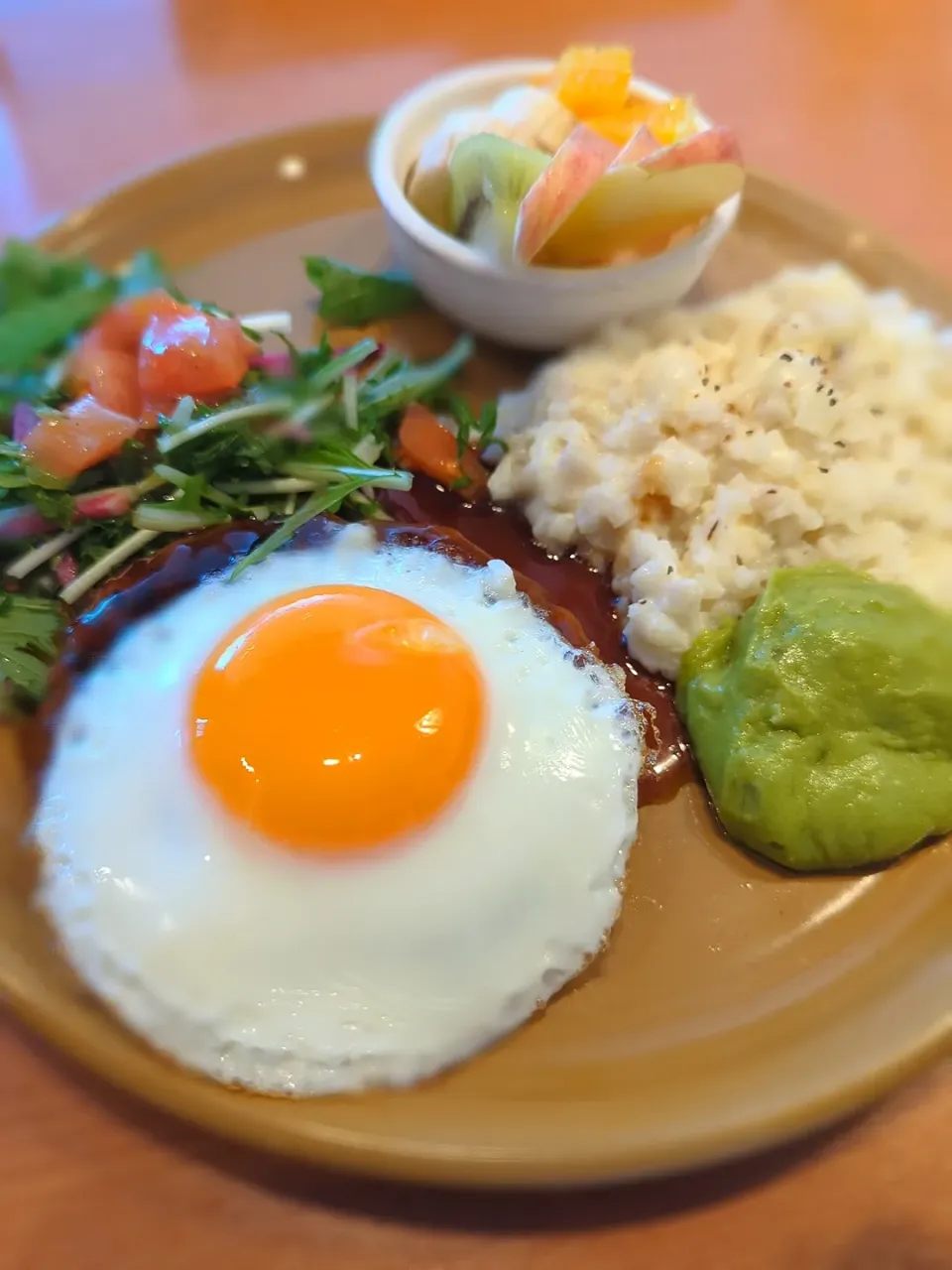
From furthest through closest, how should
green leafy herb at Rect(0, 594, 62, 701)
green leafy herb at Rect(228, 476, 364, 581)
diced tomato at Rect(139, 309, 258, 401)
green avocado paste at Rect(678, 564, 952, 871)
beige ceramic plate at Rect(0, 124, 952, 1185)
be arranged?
diced tomato at Rect(139, 309, 258, 401) < green leafy herb at Rect(228, 476, 364, 581) < green leafy herb at Rect(0, 594, 62, 701) < green avocado paste at Rect(678, 564, 952, 871) < beige ceramic plate at Rect(0, 124, 952, 1185)

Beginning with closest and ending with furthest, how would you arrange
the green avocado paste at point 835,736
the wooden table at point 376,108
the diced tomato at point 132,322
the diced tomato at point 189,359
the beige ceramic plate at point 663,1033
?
the beige ceramic plate at point 663,1033 < the wooden table at point 376,108 < the green avocado paste at point 835,736 < the diced tomato at point 189,359 < the diced tomato at point 132,322

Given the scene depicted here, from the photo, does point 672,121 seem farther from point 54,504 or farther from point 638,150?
point 54,504

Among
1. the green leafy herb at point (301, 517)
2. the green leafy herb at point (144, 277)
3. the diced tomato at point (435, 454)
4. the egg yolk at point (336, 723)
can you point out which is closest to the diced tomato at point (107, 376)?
the green leafy herb at point (144, 277)

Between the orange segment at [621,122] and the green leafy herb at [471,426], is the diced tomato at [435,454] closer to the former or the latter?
the green leafy herb at [471,426]

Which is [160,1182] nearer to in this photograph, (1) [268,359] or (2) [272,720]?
(2) [272,720]

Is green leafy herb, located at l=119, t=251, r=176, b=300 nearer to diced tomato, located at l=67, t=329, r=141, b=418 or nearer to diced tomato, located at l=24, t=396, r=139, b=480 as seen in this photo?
diced tomato, located at l=67, t=329, r=141, b=418

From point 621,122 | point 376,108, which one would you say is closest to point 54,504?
point 621,122

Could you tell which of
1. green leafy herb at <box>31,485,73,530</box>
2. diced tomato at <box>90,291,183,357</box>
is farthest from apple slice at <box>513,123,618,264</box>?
green leafy herb at <box>31,485,73,530</box>
